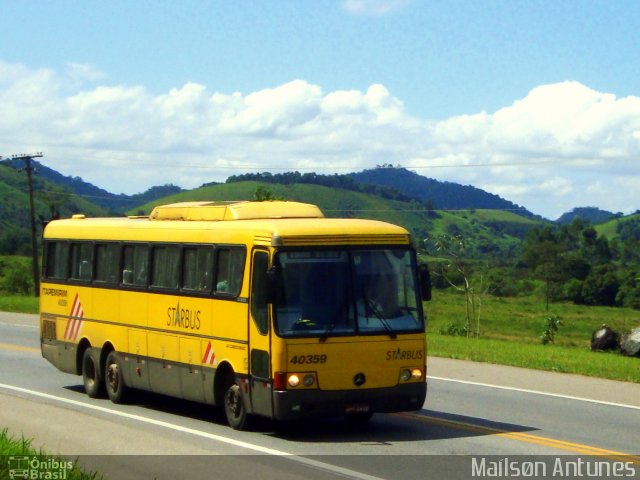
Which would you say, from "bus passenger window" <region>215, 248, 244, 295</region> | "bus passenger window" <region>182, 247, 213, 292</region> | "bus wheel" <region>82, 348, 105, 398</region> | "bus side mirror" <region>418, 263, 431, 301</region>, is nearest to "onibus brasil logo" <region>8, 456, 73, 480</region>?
"bus passenger window" <region>215, 248, 244, 295</region>

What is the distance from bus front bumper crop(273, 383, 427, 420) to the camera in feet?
45.8

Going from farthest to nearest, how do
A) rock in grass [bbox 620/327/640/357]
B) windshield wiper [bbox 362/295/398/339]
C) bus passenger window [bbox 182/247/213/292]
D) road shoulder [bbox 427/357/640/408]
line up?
rock in grass [bbox 620/327/640/357], road shoulder [bbox 427/357/640/408], bus passenger window [bbox 182/247/213/292], windshield wiper [bbox 362/295/398/339]

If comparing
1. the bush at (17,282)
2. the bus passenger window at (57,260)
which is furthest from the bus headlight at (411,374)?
the bush at (17,282)

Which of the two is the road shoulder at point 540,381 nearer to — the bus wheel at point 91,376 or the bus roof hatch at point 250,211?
the bus roof hatch at point 250,211

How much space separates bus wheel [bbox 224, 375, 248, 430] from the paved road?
5.9 inches

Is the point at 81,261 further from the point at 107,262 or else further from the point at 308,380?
the point at 308,380

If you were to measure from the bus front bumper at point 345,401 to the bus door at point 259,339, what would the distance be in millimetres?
255

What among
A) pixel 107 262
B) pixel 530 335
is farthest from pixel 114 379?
pixel 530 335

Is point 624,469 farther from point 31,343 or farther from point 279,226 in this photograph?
point 31,343

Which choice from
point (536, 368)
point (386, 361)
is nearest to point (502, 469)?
point (386, 361)

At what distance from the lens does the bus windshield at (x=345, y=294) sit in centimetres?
1421

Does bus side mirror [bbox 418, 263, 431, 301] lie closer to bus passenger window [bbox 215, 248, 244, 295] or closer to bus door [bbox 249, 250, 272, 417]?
bus door [bbox 249, 250, 272, 417]

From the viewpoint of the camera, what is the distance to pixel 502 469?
39.4 ft

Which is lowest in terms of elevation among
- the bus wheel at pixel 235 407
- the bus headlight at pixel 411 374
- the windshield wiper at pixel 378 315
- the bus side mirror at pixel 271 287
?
the bus wheel at pixel 235 407
